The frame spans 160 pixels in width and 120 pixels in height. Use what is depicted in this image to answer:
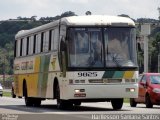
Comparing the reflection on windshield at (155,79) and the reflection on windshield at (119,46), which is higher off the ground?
the reflection on windshield at (119,46)

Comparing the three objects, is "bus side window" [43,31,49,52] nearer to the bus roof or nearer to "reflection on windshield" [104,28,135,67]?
the bus roof

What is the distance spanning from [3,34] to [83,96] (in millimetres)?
126596

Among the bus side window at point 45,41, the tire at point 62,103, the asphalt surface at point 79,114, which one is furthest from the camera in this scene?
the bus side window at point 45,41

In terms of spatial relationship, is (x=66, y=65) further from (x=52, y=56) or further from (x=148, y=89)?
(x=148, y=89)

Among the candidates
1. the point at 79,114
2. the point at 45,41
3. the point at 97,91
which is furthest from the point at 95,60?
the point at 45,41

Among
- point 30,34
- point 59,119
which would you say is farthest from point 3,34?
point 59,119

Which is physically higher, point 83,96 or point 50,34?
point 50,34

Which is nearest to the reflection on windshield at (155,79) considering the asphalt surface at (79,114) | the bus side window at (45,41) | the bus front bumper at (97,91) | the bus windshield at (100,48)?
the asphalt surface at (79,114)

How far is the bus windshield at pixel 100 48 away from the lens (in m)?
26.2

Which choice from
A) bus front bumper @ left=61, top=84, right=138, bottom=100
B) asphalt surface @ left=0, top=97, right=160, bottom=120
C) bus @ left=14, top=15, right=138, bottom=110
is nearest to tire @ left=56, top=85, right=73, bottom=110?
bus @ left=14, top=15, right=138, bottom=110

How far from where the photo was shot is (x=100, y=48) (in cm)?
2642

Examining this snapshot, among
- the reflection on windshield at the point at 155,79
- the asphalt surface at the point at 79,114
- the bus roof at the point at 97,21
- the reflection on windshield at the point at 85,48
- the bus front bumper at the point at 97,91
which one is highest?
the bus roof at the point at 97,21

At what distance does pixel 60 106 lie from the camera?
1088 inches

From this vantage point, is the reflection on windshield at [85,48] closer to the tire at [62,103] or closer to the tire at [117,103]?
the tire at [62,103]
